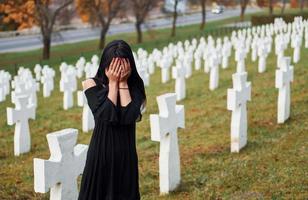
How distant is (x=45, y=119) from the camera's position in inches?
480

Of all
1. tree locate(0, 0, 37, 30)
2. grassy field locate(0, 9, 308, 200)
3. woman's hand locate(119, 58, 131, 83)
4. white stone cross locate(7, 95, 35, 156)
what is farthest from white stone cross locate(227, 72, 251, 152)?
tree locate(0, 0, 37, 30)

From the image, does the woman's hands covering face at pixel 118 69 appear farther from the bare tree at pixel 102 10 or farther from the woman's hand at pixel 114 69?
the bare tree at pixel 102 10

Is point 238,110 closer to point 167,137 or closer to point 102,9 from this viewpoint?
point 167,137

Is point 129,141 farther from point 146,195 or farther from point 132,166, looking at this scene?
point 146,195

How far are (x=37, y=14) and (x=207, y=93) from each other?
18.5 m

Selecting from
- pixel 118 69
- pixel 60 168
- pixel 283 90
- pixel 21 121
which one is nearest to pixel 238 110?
pixel 283 90

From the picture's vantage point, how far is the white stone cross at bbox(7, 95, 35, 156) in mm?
9031

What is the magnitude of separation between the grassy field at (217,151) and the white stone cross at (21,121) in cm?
19

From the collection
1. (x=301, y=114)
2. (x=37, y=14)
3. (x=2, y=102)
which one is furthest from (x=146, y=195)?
(x=37, y=14)

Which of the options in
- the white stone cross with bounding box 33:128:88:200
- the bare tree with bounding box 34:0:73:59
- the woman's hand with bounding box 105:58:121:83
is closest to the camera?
the woman's hand with bounding box 105:58:121:83

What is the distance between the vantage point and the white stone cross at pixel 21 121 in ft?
29.6

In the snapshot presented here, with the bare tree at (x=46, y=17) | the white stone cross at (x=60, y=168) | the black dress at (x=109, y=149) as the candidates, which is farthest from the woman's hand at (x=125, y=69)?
the bare tree at (x=46, y=17)

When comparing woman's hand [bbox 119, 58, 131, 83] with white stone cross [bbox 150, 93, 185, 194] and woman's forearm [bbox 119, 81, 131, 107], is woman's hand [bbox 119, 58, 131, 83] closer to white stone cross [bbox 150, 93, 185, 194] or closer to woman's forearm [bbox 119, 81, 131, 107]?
woman's forearm [bbox 119, 81, 131, 107]

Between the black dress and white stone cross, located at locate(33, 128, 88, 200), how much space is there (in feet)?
1.78
